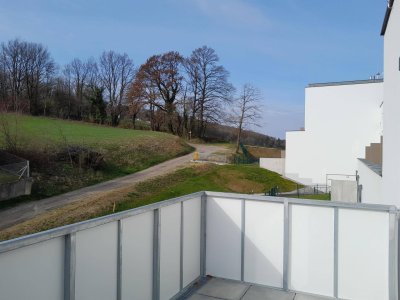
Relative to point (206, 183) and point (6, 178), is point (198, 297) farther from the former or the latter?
point (206, 183)

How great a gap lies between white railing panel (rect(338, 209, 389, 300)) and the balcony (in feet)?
0.05

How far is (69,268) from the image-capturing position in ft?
12.1

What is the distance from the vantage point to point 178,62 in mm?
55469

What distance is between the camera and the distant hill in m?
59.1

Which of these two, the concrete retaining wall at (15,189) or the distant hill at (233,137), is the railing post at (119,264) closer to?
the concrete retaining wall at (15,189)

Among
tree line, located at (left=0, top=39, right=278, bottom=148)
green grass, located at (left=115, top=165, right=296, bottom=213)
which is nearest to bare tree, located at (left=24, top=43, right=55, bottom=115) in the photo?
tree line, located at (left=0, top=39, right=278, bottom=148)

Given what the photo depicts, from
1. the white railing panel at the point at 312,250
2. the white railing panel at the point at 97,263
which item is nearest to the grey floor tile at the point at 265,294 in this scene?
the white railing panel at the point at 312,250

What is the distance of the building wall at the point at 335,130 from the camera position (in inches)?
1307

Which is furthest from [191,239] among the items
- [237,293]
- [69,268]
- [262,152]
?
[262,152]

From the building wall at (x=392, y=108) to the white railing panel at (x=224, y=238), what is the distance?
323cm

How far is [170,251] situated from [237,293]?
4.61 feet

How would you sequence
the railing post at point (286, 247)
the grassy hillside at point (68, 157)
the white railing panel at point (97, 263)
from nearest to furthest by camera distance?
1. the white railing panel at point (97, 263)
2. the railing post at point (286, 247)
3. the grassy hillside at point (68, 157)

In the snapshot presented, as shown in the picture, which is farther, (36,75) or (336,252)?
(36,75)

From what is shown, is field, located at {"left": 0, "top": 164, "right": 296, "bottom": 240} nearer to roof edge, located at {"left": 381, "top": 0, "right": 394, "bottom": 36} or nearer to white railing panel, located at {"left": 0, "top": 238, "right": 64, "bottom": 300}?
white railing panel, located at {"left": 0, "top": 238, "right": 64, "bottom": 300}
